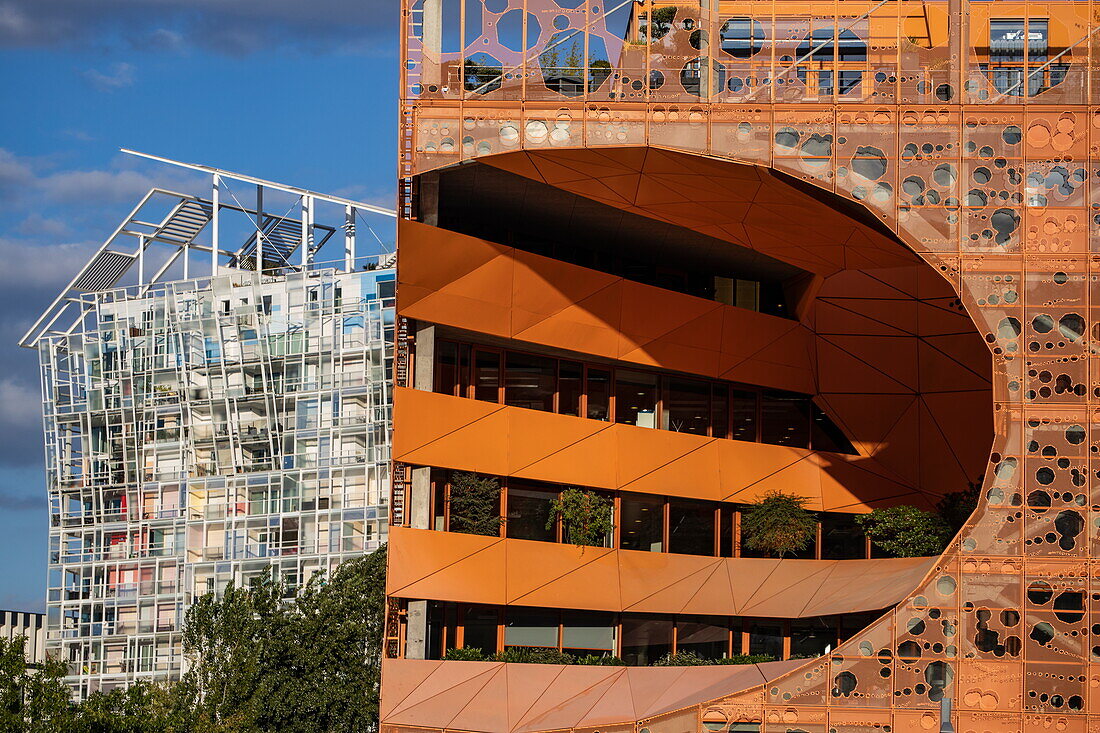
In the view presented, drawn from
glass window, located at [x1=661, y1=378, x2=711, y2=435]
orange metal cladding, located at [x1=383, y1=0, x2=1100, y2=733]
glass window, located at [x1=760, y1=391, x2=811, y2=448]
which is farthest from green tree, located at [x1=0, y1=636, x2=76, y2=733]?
glass window, located at [x1=760, y1=391, x2=811, y2=448]

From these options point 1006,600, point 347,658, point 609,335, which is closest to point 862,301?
point 609,335

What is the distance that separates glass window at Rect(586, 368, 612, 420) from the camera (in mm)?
37562

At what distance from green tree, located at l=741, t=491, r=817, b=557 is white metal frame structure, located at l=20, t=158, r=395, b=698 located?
15248mm

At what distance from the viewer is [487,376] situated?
3625 cm

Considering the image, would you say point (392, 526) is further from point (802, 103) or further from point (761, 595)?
point (802, 103)

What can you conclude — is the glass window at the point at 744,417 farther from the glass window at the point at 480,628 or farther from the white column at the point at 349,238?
the white column at the point at 349,238

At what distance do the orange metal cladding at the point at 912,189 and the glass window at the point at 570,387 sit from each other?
531 cm

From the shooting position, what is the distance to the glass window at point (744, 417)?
39625 mm

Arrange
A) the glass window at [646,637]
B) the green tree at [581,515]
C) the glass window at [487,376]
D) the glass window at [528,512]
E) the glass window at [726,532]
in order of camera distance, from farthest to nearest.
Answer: the glass window at [726,532], the glass window at [646,637], the glass window at [487,376], the glass window at [528,512], the green tree at [581,515]

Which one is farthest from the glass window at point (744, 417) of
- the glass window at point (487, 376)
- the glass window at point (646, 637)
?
the glass window at point (487, 376)

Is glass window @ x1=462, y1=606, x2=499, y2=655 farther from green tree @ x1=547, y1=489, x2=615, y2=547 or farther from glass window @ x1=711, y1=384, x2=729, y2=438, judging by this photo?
glass window @ x1=711, y1=384, x2=729, y2=438

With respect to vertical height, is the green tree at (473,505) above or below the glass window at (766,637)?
above

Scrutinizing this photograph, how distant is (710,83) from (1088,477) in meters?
10.9

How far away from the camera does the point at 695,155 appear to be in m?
30.1
